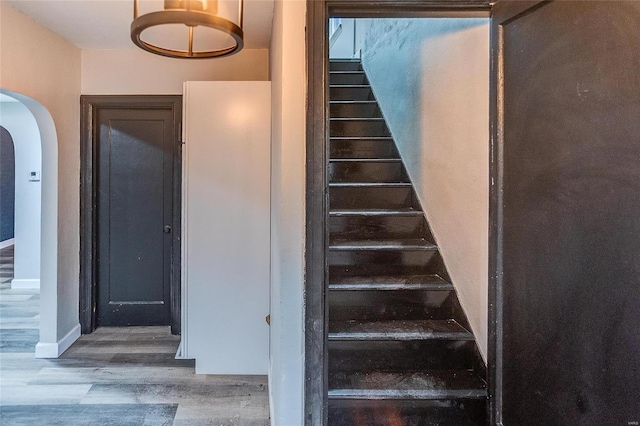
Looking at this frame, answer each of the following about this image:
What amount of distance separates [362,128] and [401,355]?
194 cm

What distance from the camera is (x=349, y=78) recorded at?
392cm

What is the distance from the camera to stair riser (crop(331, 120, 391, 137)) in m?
3.22

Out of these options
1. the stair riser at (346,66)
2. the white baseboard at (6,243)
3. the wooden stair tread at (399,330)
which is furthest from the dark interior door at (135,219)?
the white baseboard at (6,243)

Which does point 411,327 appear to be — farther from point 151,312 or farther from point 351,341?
point 151,312

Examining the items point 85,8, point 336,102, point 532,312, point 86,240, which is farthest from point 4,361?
point 532,312

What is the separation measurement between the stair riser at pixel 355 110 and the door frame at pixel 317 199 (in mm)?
1951

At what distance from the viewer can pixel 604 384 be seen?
3.22 feet

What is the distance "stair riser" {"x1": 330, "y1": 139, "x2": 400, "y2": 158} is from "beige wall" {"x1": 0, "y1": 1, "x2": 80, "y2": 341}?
2127 millimetres

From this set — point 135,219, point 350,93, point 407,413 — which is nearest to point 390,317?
point 407,413

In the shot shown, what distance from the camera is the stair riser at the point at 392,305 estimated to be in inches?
83.3

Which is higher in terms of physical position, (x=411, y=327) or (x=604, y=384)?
(x=604, y=384)

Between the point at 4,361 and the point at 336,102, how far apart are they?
10.7 feet

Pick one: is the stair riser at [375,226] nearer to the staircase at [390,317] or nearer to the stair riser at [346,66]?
the staircase at [390,317]

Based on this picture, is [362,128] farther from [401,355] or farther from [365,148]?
[401,355]
